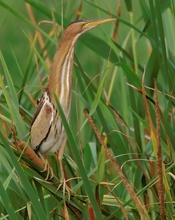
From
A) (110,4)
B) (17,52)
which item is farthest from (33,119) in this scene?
(17,52)

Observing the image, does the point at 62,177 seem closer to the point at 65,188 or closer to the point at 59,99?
the point at 65,188

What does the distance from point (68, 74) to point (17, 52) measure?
2915mm

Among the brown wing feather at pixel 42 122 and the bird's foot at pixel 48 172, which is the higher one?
the brown wing feather at pixel 42 122

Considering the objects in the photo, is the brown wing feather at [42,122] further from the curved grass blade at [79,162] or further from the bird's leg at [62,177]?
the curved grass blade at [79,162]

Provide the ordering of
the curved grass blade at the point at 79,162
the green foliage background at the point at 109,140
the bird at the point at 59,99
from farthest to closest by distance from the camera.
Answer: the bird at the point at 59,99 → the green foliage background at the point at 109,140 → the curved grass blade at the point at 79,162

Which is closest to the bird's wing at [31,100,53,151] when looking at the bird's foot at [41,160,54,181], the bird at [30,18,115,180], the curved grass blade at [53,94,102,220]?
the bird at [30,18,115,180]

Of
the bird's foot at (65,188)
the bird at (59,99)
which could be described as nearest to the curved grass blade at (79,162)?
the bird's foot at (65,188)

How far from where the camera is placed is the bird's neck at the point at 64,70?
2064mm

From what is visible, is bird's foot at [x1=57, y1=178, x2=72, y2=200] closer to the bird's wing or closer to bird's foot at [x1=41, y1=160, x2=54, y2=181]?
bird's foot at [x1=41, y1=160, x2=54, y2=181]

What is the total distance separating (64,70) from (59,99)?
7 centimetres

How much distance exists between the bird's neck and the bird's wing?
1.8 inches

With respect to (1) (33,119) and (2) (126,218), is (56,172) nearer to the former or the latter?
(1) (33,119)

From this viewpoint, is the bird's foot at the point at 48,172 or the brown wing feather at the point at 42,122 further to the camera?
the brown wing feather at the point at 42,122

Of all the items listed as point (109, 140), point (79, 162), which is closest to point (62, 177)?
point (109, 140)
